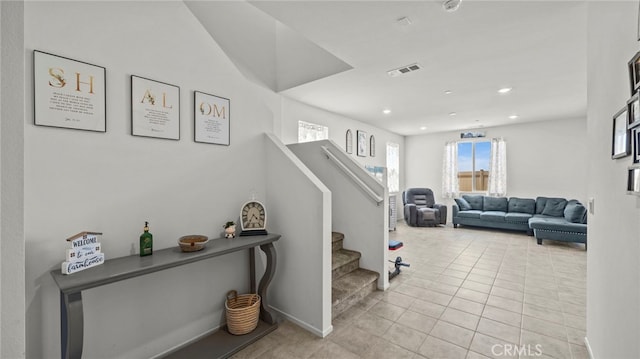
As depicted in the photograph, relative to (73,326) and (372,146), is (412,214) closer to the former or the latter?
(372,146)

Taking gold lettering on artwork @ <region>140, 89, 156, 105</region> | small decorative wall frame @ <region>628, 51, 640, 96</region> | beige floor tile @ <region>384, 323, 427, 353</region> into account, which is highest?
gold lettering on artwork @ <region>140, 89, 156, 105</region>

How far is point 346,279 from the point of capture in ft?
9.36

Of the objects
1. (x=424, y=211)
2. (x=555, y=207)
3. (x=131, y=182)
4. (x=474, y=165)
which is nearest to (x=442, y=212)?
(x=424, y=211)

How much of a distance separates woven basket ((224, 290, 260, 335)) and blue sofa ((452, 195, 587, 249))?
553 centimetres

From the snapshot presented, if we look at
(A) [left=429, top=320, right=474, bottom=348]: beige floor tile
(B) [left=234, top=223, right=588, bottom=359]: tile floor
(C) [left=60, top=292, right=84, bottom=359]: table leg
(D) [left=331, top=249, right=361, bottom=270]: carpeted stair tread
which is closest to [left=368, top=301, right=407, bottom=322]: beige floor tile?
(B) [left=234, top=223, right=588, bottom=359]: tile floor

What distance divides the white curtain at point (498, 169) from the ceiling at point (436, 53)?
1.69 metres

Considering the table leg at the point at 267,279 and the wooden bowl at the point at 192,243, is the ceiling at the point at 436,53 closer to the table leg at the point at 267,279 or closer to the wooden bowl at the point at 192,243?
the wooden bowl at the point at 192,243

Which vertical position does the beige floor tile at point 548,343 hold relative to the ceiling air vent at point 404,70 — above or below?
below

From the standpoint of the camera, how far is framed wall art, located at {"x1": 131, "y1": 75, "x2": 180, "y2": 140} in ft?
5.93

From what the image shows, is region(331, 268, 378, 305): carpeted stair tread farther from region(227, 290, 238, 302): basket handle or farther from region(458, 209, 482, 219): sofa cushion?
region(458, 209, 482, 219): sofa cushion

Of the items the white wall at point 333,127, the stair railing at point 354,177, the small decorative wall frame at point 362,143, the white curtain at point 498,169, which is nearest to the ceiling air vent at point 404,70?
the stair railing at point 354,177

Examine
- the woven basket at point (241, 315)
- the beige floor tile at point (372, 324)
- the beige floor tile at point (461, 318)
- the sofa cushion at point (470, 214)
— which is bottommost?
the beige floor tile at point (372, 324)

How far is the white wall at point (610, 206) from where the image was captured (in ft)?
3.61

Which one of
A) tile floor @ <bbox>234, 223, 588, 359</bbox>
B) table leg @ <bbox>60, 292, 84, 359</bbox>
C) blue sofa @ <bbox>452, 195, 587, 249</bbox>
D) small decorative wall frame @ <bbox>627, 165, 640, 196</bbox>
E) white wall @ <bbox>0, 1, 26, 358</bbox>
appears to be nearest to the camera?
white wall @ <bbox>0, 1, 26, 358</bbox>
